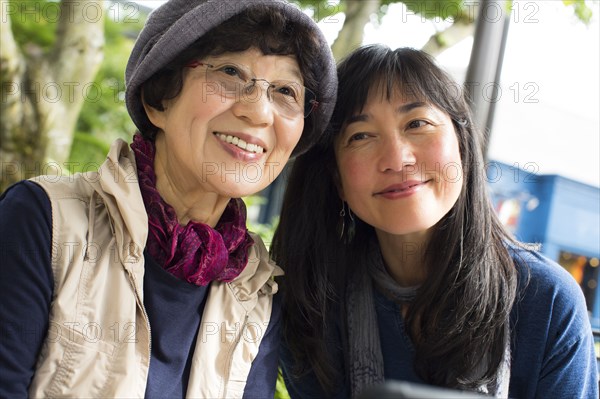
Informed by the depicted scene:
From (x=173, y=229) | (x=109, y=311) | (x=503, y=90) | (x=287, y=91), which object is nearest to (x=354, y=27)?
Answer: (x=503, y=90)

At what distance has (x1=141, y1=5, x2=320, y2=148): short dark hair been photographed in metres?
1.54

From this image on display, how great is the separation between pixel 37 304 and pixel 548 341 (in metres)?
1.27

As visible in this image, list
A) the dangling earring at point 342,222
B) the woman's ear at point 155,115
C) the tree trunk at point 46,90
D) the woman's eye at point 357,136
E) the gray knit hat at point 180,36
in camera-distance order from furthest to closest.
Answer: the tree trunk at point 46,90, the dangling earring at point 342,222, the woman's eye at point 357,136, the woman's ear at point 155,115, the gray knit hat at point 180,36

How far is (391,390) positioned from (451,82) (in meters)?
1.48

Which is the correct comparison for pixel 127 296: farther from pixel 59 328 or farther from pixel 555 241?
pixel 555 241

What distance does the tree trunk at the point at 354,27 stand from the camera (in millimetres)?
2799

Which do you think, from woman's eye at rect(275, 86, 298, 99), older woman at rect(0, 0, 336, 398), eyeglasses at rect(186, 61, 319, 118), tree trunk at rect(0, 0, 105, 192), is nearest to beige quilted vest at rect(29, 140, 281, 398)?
older woman at rect(0, 0, 336, 398)

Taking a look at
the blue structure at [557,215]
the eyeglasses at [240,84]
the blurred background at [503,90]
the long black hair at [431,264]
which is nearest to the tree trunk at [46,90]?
the blurred background at [503,90]

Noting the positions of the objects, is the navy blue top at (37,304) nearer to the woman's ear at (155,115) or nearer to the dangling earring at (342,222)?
the woman's ear at (155,115)

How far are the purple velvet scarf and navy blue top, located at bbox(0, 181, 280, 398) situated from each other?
32mm

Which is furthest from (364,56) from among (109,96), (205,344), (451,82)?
(109,96)

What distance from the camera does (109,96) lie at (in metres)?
5.52

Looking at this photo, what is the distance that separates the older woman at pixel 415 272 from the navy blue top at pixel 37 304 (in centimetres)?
41

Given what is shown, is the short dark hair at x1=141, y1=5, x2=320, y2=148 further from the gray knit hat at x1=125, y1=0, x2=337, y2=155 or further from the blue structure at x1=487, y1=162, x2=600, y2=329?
the blue structure at x1=487, y1=162, x2=600, y2=329
